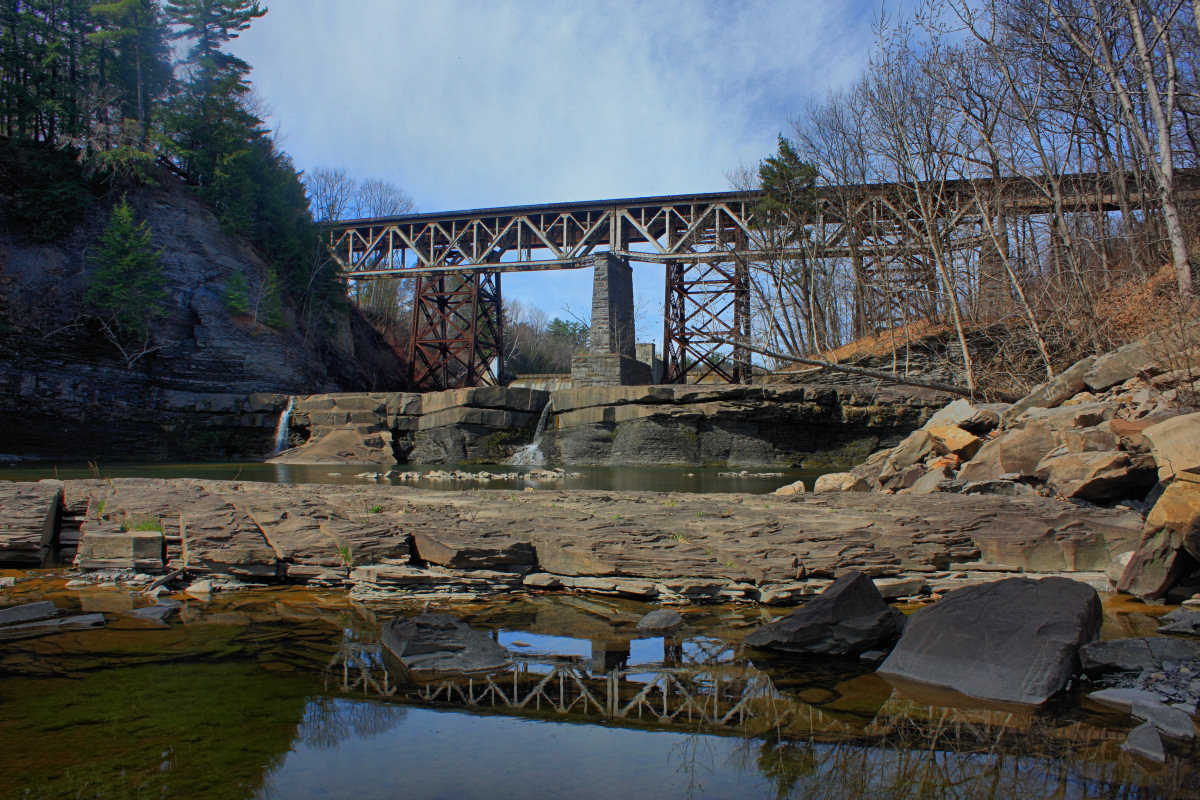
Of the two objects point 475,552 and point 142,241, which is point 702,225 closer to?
point 142,241

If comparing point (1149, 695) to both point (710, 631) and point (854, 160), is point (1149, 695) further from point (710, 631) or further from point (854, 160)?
point (854, 160)

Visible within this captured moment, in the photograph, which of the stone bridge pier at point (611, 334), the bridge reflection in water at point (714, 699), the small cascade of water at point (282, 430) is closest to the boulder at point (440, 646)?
the bridge reflection in water at point (714, 699)

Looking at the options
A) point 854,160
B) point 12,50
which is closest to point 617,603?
point 854,160

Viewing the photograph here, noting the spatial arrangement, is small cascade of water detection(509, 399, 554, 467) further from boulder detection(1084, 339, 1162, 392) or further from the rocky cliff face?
boulder detection(1084, 339, 1162, 392)

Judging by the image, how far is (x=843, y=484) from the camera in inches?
372

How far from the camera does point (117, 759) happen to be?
78.8 inches

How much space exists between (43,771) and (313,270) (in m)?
28.5

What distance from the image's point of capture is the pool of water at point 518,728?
6.22ft

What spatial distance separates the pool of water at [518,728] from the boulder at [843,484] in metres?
6.43

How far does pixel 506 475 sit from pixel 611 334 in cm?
991

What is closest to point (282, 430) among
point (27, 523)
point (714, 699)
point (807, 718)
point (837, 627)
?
point (27, 523)

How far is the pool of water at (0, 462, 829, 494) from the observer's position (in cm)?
1162

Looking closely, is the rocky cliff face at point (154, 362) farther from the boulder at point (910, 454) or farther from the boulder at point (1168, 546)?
the boulder at point (1168, 546)

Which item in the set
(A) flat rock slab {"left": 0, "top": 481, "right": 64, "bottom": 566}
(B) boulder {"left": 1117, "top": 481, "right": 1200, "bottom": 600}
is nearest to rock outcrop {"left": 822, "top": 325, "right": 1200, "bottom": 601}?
(B) boulder {"left": 1117, "top": 481, "right": 1200, "bottom": 600}
